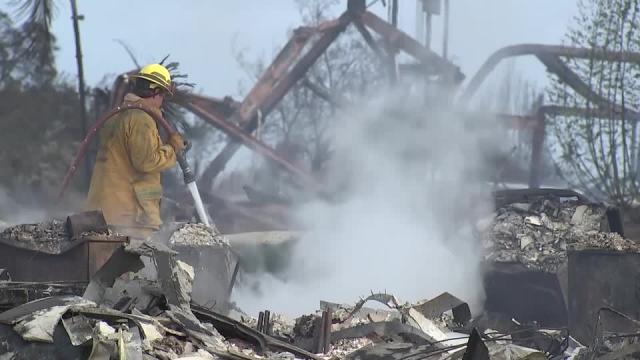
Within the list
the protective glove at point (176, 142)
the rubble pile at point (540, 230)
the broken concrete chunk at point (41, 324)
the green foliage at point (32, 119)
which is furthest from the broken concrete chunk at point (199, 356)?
the green foliage at point (32, 119)

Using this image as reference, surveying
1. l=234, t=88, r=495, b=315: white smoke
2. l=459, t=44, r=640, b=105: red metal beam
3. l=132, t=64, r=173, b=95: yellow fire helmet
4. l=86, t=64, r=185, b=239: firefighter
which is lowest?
l=234, t=88, r=495, b=315: white smoke

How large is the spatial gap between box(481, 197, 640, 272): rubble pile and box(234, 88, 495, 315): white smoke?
1.10 ft

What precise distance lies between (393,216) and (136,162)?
4.83 metres

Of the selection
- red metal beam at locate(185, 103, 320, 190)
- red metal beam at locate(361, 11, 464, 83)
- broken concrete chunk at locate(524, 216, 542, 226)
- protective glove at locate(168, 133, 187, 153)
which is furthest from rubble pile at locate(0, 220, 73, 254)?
red metal beam at locate(361, 11, 464, 83)

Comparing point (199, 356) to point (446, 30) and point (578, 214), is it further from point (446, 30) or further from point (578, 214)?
point (446, 30)

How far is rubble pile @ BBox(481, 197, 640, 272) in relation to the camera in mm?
8836

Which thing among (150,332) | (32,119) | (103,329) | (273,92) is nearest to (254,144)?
(273,92)

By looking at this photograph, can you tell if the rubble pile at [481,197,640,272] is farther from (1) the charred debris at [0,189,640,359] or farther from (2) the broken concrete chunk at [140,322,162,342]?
(2) the broken concrete chunk at [140,322,162,342]

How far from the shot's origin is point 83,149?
25.7 feet

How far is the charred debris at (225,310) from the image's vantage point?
4.80 m

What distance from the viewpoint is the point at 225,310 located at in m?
7.20

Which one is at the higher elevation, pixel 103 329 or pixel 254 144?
pixel 254 144

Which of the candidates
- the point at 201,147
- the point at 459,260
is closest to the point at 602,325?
the point at 459,260

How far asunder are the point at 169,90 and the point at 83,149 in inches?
36.2
